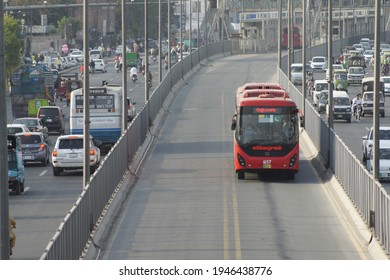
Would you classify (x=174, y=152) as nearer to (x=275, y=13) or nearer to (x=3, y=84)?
(x=3, y=84)

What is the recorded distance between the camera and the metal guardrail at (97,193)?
23203mm

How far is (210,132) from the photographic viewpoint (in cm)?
6097

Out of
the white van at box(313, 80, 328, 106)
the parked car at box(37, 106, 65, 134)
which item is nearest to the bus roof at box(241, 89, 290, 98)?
the parked car at box(37, 106, 65, 134)

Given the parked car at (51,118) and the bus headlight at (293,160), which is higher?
the bus headlight at (293,160)

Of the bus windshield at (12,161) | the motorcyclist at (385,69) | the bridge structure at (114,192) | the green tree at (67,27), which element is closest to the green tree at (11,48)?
the motorcyclist at (385,69)

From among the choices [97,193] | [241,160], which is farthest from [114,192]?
[241,160]

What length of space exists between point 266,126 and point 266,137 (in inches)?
18.5

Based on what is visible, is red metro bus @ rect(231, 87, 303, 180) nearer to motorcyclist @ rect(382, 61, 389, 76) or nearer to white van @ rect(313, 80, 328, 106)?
white van @ rect(313, 80, 328, 106)

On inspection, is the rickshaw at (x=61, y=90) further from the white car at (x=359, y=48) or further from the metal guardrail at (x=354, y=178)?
the white car at (x=359, y=48)

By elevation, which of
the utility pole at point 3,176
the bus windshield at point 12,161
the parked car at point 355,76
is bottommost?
the parked car at point 355,76

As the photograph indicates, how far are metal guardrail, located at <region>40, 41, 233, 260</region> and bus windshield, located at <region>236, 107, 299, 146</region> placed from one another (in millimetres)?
3817

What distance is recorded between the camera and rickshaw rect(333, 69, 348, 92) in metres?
87.2

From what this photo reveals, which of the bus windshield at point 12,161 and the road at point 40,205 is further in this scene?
the bus windshield at point 12,161

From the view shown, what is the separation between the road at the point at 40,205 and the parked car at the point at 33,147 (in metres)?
0.39
